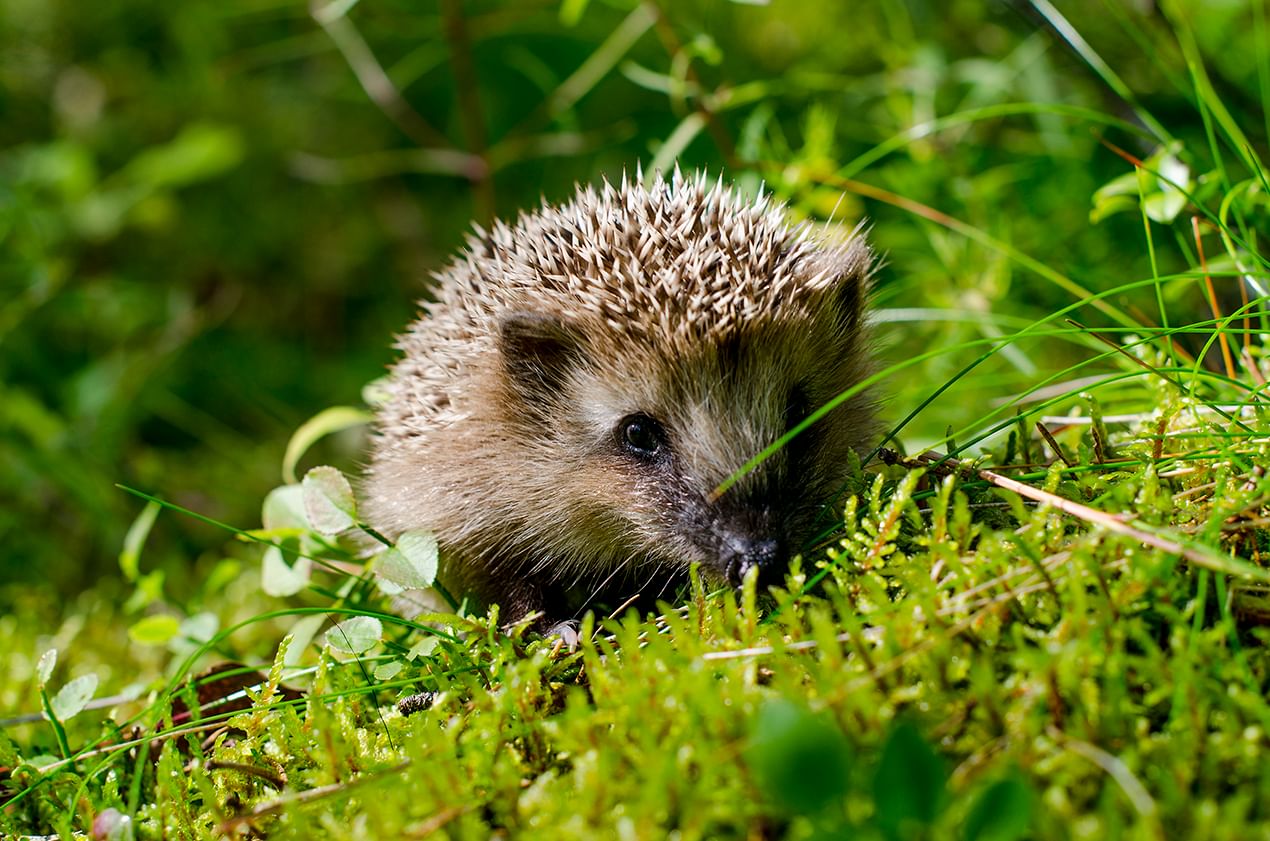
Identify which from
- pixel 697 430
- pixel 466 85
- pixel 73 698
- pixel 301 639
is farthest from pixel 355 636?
pixel 466 85

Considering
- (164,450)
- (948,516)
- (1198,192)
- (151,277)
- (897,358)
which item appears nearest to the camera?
(948,516)

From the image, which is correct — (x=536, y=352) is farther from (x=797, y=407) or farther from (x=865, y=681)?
(x=865, y=681)

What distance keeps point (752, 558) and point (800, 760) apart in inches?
30.8

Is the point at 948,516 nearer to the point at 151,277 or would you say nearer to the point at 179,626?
the point at 179,626

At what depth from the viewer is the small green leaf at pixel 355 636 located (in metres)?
1.80

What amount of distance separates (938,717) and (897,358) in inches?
110

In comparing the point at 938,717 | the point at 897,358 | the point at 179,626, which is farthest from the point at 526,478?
the point at 897,358

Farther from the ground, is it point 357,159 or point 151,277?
point 357,159

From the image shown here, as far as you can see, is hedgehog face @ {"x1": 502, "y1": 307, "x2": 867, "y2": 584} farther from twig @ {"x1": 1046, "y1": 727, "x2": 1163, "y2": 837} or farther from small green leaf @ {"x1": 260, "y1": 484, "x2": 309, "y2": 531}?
twig @ {"x1": 1046, "y1": 727, "x2": 1163, "y2": 837}

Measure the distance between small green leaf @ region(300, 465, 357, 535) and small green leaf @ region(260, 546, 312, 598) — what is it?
16 cm

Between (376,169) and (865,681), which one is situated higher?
(376,169)

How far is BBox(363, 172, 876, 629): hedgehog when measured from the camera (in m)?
2.07

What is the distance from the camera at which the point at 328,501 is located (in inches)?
Result: 82.7

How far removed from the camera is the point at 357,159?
19.5 ft
